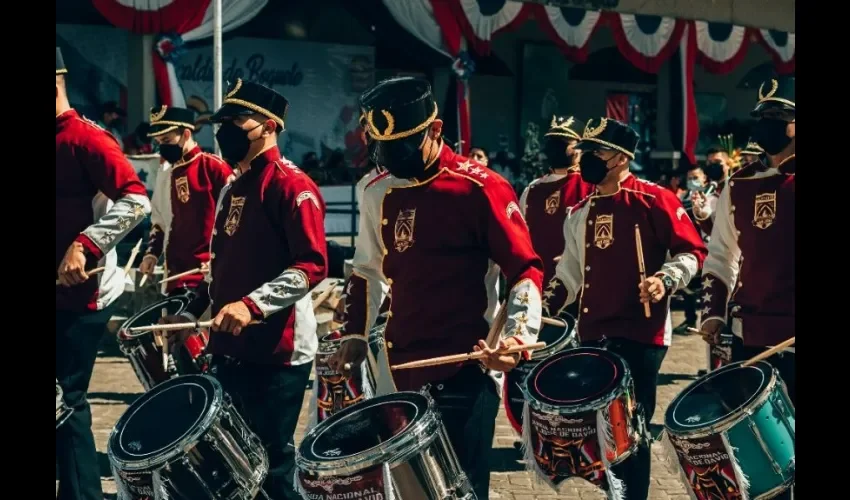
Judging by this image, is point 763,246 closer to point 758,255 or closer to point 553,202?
point 758,255

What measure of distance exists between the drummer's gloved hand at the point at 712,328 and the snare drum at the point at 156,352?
2.57m

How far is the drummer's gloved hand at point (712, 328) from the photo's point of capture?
6234 mm

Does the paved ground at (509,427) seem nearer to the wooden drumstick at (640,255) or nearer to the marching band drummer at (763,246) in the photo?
the marching band drummer at (763,246)

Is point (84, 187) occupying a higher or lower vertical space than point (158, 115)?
lower

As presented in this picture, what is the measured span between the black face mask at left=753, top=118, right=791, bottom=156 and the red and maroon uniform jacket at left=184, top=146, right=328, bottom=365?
209 centimetres

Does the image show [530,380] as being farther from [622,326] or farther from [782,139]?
[782,139]

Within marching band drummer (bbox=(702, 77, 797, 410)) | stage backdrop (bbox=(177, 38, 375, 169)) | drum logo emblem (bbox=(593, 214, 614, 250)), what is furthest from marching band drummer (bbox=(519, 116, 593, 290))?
stage backdrop (bbox=(177, 38, 375, 169))

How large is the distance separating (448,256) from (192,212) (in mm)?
3965

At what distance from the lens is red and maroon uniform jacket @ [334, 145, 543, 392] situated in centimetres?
474

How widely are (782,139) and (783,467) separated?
167 cm

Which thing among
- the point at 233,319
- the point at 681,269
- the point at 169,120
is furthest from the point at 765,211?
the point at 169,120

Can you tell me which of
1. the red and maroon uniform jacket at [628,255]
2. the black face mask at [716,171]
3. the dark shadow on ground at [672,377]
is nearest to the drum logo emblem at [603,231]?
the red and maroon uniform jacket at [628,255]

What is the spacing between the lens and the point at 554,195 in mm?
8773
